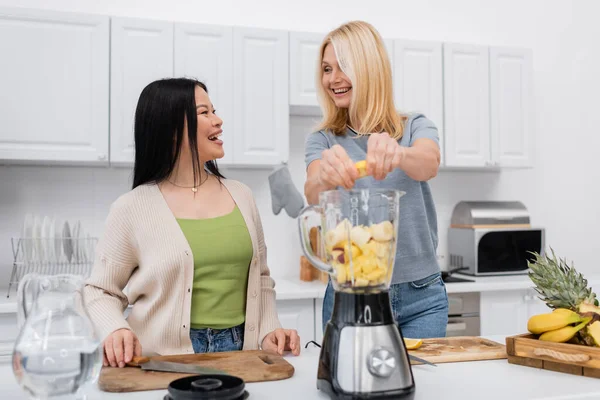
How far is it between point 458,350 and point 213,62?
1956mm

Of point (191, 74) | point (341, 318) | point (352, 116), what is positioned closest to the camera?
point (341, 318)

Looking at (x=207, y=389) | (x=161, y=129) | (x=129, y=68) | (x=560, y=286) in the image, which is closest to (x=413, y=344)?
(x=560, y=286)

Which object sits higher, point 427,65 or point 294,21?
point 294,21

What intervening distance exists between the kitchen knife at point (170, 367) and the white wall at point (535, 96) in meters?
1.95

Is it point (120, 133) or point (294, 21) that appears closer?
point (120, 133)

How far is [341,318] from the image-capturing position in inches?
36.0

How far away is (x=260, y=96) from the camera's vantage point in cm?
282

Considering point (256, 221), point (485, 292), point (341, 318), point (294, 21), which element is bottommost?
point (485, 292)

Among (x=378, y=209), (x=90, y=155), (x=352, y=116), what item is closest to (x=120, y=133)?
(x=90, y=155)

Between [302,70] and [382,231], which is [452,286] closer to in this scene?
[302,70]

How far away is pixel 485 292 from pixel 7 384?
90.6 inches

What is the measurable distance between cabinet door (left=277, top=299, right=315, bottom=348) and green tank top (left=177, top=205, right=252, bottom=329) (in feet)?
3.61

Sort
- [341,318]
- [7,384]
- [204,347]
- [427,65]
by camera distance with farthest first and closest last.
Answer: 1. [427,65]
2. [204,347]
3. [7,384]
4. [341,318]

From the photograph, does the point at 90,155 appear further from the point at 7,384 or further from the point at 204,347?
the point at 7,384
